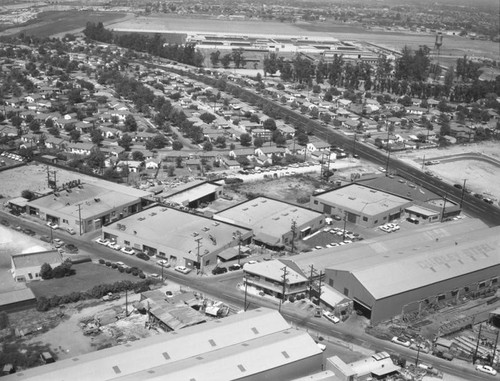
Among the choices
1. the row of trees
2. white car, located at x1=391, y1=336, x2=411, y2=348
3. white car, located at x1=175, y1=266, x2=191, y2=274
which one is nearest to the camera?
white car, located at x1=391, y1=336, x2=411, y2=348

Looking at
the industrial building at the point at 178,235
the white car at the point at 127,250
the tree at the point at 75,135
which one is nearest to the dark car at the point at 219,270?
the industrial building at the point at 178,235

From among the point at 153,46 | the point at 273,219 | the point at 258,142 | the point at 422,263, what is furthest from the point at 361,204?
the point at 153,46

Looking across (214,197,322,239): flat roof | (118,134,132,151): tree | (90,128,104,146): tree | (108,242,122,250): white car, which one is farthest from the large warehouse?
(90,128,104,146): tree

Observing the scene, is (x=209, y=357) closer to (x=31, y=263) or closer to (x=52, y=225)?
(x=31, y=263)

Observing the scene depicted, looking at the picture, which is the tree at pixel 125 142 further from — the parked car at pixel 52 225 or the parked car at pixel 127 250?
the parked car at pixel 127 250

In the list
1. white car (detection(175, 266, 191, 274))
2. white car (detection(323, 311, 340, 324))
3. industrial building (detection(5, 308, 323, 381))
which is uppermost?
industrial building (detection(5, 308, 323, 381))

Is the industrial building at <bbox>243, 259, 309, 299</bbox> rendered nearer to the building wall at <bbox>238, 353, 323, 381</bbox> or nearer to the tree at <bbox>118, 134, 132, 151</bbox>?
the building wall at <bbox>238, 353, 323, 381</bbox>
